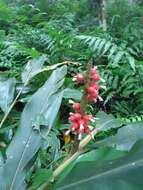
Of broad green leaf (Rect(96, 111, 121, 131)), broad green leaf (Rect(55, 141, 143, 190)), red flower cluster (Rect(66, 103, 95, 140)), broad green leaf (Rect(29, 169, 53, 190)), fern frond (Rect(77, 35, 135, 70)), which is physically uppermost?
red flower cluster (Rect(66, 103, 95, 140))

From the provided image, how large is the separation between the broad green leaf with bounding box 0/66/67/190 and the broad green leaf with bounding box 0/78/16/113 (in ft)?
0.39

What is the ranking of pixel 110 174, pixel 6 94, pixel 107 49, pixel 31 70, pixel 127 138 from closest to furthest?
1. pixel 110 174
2. pixel 127 138
3. pixel 6 94
4. pixel 31 70
5. pixel 107 49

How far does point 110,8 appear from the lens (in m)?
3.96

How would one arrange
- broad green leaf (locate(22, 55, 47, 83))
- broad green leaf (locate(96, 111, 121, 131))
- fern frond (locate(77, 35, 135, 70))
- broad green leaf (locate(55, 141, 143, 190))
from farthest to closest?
fern frond (locate(77, 35, 135, 70))
broad green leaf (locate(22, 55, 47, 83))
broad green leaf (locate(96, 111, 121, 131))
broad green leaf (locate(55, 141, 143, 190))

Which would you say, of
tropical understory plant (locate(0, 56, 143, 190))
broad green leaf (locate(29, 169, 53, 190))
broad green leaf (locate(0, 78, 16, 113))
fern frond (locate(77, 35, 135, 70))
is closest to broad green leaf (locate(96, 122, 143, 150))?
tropical understory plant (locate(0, 56, 143, 190))

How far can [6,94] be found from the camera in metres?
0.97

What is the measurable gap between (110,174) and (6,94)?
476 mm

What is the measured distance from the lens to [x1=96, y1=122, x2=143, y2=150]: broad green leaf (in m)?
0.68

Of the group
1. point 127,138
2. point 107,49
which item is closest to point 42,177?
point 127,138

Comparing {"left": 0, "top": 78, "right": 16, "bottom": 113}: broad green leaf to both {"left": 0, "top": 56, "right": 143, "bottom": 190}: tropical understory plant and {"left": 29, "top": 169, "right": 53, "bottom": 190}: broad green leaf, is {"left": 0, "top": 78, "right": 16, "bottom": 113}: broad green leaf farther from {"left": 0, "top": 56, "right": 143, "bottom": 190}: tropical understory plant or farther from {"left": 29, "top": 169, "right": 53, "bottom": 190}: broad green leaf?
{"left": 29, "top": 169, "right": 53, "bottom": 190}: broad green leaf

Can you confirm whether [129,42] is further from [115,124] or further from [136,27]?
[115,124]

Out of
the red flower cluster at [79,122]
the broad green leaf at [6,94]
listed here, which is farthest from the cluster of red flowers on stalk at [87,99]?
the broad green leaf at [6,94]

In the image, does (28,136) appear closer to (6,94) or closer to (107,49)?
(6,94)

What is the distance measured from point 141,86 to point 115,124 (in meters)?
1.90
